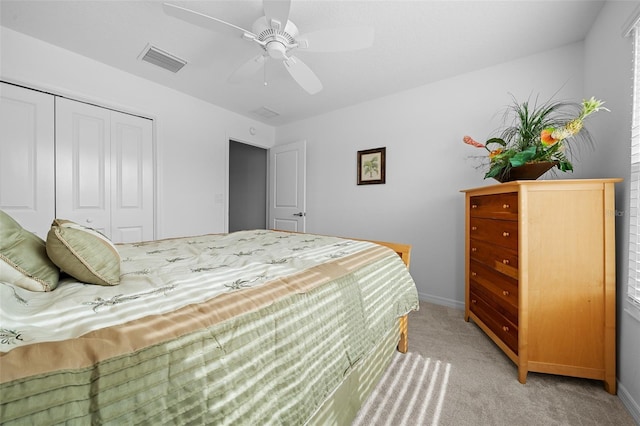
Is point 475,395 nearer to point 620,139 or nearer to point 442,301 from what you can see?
point 442,301

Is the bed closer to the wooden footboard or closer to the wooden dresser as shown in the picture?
the wooden footboard

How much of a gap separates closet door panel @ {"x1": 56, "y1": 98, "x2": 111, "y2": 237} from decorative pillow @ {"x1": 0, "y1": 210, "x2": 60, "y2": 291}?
79.3 inches

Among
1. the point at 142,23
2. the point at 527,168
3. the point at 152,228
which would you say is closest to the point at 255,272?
the point at 527,168

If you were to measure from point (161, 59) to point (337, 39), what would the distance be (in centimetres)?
180

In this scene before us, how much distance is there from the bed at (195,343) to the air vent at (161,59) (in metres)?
2.02

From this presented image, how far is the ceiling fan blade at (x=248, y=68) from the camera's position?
1.91 meters

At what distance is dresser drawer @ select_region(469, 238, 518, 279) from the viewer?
5.16ft

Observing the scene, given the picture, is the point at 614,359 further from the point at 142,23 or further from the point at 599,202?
the point at 142,23

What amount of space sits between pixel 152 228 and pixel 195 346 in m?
2.85

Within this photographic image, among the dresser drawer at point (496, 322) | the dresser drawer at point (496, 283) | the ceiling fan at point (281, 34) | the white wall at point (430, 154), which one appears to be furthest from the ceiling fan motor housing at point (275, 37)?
the dresser drawer at point (496, 322)

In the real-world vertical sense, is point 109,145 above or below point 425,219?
→ above

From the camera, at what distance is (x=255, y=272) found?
0.99 metres

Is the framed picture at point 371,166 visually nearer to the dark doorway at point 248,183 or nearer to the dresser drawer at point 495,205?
the dresser drawer at point 495,205

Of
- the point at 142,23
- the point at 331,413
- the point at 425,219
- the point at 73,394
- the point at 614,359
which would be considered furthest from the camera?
the point at 425,219
